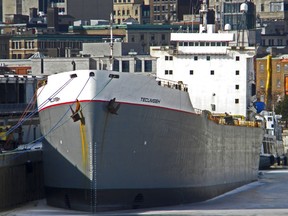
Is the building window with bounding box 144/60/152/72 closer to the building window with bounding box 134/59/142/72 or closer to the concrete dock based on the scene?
the building window with bounding box 134/59/142/72

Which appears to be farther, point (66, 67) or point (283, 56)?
point (283, 56)

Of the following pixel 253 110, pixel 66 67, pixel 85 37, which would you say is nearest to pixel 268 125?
pixel 66 67

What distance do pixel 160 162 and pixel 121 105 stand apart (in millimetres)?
3335

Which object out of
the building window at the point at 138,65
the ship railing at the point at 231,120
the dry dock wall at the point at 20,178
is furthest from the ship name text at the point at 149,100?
the building window at the point at 138,65

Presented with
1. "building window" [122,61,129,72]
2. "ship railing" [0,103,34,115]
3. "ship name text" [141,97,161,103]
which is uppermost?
"ship name text" [141,97,161,103]

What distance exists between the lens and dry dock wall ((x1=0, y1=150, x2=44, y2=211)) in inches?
2502

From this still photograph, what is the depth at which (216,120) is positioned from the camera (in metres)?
73.0

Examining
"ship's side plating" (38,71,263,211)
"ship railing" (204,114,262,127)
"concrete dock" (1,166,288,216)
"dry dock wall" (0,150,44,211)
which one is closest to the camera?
"ship's side plating" (38,71,263,211)

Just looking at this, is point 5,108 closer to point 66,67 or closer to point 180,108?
point 180,108

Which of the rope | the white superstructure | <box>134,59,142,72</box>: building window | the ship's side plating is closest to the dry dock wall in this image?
the ship's side plating

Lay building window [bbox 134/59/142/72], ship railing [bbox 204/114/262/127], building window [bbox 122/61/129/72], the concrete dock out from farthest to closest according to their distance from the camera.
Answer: building window [bbox 122/61/129/72], building window [bbox 134/59/142/72], ship railing [bbox 204/114/262/127], the concrete dock

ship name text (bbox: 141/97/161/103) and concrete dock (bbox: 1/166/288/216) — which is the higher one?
ship name text (bbox: 141/97/161/103)

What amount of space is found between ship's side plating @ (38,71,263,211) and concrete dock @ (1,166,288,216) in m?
0.72

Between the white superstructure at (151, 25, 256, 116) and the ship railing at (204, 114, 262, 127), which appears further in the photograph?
the white superstructure at (151, 25, 256, 116)
